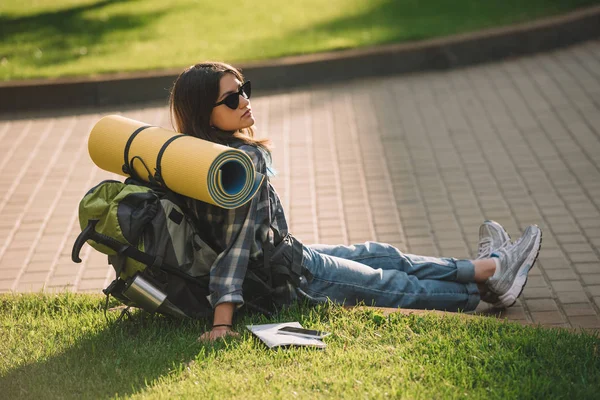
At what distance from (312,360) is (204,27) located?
8232 mm

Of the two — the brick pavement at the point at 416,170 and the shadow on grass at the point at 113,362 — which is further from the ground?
the shadow on grass at the point at 113,362

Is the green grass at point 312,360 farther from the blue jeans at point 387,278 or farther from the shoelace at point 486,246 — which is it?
the shoelace at point 486,246

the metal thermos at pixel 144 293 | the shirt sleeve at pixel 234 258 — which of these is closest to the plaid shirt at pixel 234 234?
the shirt sleeve at pixel 234 258

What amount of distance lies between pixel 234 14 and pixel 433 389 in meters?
9.21

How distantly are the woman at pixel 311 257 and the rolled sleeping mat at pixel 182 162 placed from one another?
156 mm

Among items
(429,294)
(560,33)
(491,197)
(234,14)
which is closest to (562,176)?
(491,197)

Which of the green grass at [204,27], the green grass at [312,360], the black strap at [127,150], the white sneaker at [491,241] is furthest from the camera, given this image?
the green grass at [204,27]

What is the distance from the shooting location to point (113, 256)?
12.7 feet

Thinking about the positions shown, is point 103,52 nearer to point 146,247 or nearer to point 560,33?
point 560,33

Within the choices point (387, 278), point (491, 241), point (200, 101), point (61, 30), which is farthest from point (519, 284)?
point (61, 30)

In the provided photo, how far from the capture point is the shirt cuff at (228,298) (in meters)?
3.83

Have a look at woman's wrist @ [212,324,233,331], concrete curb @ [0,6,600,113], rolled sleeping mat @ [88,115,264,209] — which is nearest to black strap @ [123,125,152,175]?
rolled sleeping mat @ [88,115,264,209]

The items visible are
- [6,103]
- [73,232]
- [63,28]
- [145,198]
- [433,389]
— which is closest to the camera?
[433,389]

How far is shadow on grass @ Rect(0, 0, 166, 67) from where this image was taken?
33.8 ft
